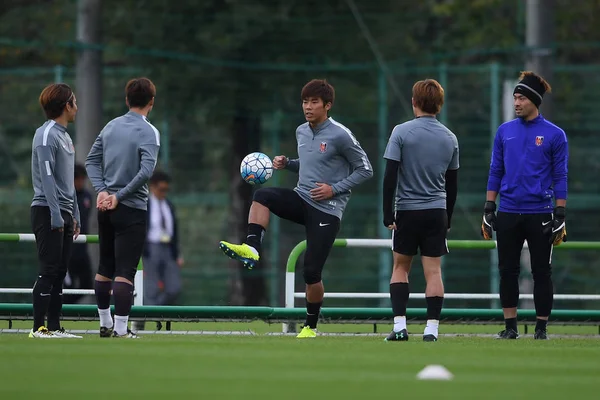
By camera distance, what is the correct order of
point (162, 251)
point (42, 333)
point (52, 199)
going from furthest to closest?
point (162, 251)
point (42, 333)
point (52, 199)

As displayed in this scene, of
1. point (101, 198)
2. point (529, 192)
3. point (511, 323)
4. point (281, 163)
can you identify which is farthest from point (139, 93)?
point (511, 323)

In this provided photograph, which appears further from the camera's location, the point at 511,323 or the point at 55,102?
the point at 511,323

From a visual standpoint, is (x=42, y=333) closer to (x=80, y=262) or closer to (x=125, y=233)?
(x=125, y=233)

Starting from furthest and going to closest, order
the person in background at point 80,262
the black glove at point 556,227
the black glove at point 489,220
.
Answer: the person in background at point 80,262 → the black glove at point 489,220 → the black glove at point 556,227

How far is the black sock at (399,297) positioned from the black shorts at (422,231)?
0.25 metres

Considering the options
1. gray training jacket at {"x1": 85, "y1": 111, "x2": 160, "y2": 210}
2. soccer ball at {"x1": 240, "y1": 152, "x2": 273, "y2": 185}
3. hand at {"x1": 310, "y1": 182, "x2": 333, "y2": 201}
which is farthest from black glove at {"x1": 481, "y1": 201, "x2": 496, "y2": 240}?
gray training jacket at {"x1": 85, "y1": 111, "x2": 160, "y2": 210}

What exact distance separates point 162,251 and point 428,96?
6492 mm

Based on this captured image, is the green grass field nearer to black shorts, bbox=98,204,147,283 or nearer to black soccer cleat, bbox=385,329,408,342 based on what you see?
black soccer cleat, bbox=385,329,408,342

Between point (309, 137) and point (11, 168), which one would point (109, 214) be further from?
point (11, 168)

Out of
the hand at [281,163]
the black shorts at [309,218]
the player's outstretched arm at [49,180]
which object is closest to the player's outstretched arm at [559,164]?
the black shorts at [309,218]

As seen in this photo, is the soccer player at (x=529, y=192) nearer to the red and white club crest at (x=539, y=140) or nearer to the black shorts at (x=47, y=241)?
the red and white club crest at (x=539, y=140)

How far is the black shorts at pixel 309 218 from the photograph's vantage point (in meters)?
12.3

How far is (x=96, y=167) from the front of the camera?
12.2 metres

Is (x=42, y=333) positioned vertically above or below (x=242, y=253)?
below
